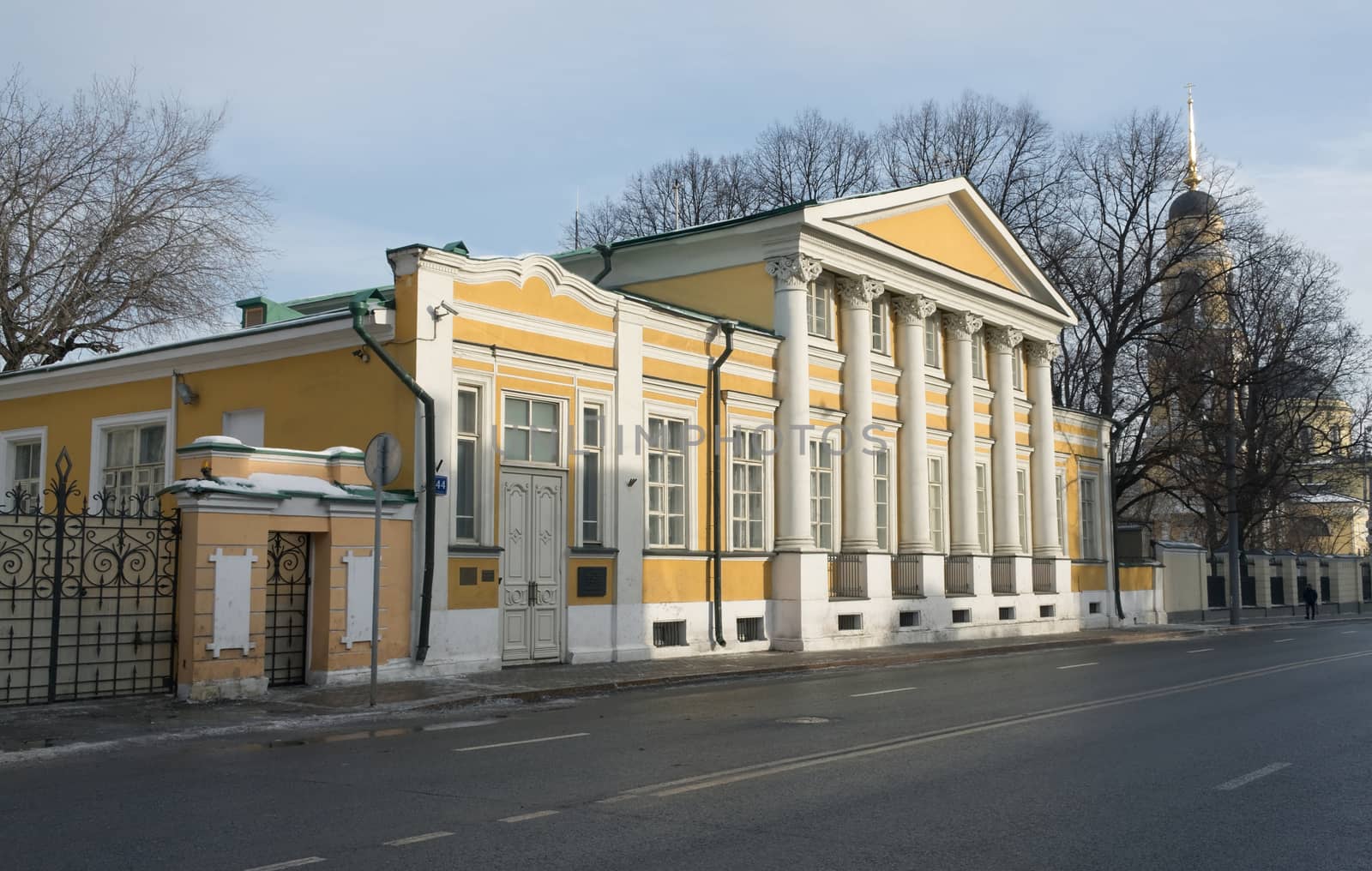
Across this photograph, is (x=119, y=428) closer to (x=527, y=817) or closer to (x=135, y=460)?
(x=135, y=460)

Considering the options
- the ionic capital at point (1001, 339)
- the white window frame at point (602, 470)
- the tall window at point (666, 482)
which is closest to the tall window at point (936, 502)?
the ionic capital at point (1001, 339)

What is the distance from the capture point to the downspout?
58.2ft

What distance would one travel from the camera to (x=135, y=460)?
2286cm

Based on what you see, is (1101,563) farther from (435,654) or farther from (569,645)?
(435,654)

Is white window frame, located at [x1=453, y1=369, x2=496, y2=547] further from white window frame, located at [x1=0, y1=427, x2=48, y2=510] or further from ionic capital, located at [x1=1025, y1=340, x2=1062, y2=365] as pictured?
ionic capital, located at [x1=1025, y1=340, x2=1062, y2=365]

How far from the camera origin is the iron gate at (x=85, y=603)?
14.4 m

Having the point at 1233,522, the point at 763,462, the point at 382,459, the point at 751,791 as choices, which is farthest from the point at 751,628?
the point at 1233,522

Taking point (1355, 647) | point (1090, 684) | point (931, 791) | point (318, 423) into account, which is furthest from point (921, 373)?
point (931, 791)

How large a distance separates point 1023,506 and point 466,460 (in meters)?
19.3

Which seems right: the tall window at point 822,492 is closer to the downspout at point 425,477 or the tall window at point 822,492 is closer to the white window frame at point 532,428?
the white window frame at point 532,428

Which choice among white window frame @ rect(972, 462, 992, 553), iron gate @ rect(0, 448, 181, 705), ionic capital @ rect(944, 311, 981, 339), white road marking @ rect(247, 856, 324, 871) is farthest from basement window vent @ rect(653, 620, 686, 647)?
white road marking @ rect(247, 856, 324, 871)

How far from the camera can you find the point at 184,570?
49.0 feet

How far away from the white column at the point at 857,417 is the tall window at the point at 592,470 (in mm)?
7134

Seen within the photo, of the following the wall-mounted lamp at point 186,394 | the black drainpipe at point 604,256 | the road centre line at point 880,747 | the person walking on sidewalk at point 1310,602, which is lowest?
the road centre line at point 880,747
